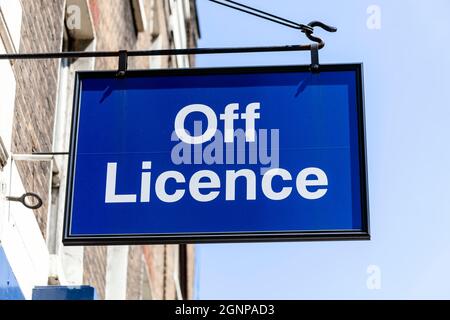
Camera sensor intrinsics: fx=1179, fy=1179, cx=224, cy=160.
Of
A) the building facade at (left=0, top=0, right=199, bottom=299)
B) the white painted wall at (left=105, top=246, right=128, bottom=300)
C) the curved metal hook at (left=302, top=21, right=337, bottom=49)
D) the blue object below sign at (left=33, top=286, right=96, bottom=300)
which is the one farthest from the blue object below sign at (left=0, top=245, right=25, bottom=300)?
the white painted wall at (left=105, top=246, right=128, bottom=300)

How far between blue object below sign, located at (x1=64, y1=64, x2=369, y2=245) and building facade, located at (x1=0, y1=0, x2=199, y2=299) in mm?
902

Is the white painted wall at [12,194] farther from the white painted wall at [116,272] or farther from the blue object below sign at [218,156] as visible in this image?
the white painted wall at [116,272]

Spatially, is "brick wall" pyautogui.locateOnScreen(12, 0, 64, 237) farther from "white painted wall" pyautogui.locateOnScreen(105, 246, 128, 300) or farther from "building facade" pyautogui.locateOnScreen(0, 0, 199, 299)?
"white painted wall" pyautogui.locateOnScreen(105, 246, 128, 300)

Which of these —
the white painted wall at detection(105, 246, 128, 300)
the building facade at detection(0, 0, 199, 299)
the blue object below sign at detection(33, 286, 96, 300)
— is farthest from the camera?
the white painted wall at detection(105, 246, 128, 300)

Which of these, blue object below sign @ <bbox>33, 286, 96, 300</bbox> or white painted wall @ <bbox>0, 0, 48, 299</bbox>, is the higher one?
white painted wall @ <bbox>0, 0, 48, 299</bbox>

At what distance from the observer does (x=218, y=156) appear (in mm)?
6387

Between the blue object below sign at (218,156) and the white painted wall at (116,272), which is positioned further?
the white painted wall at (116,272)

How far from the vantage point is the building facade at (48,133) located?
7.36 meters

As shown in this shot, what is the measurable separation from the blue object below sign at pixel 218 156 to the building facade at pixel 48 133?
2.96ft

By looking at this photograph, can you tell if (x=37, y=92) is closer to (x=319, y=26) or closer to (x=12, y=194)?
(x=12, y=194)

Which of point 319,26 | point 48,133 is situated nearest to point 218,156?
point 319,26

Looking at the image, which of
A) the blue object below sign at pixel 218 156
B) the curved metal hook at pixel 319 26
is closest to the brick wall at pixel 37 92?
the blue object below sign at pixel 218 156

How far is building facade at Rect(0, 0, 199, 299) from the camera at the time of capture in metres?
7.36

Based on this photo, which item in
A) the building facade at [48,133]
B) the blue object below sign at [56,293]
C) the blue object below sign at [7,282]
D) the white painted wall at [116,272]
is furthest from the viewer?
the white painted wall at [116,272]
